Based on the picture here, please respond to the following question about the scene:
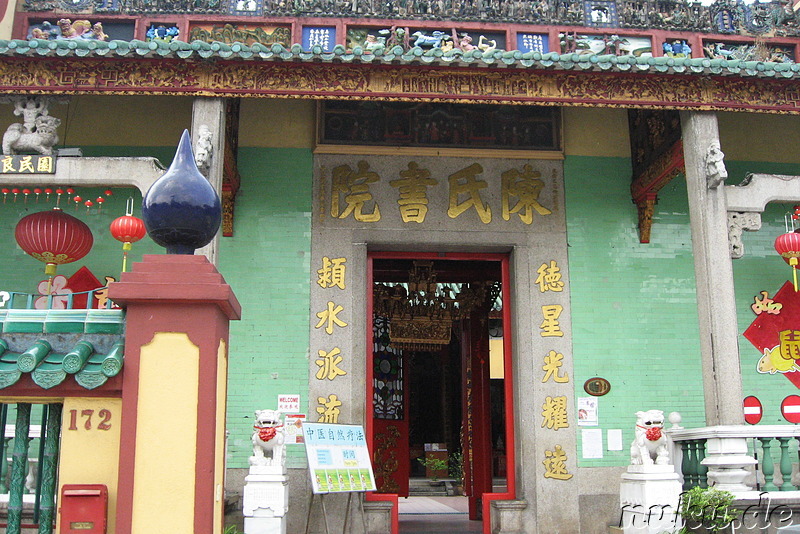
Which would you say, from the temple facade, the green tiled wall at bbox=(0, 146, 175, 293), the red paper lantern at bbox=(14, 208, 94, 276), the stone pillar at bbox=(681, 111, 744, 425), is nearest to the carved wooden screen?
the temple facade

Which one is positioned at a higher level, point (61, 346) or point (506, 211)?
point (506, 211)

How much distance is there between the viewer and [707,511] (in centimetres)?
681

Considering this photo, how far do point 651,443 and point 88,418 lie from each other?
543cm

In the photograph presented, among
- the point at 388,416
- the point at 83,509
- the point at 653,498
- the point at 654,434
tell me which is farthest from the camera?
the point at 388,416

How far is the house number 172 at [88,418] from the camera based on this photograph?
11.4 ft

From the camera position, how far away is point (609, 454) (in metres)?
9.17

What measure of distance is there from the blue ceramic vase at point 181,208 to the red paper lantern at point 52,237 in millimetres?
5241

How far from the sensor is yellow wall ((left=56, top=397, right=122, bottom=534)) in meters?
3.45

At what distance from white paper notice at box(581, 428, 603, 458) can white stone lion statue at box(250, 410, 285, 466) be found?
3.64 metres

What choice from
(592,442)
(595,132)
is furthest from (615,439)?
(595,132)

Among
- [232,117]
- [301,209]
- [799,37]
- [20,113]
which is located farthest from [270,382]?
[799,37]

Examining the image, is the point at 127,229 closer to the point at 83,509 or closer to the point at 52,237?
the point at 52,237

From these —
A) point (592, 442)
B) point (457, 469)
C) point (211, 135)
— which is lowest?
point (457, 469)

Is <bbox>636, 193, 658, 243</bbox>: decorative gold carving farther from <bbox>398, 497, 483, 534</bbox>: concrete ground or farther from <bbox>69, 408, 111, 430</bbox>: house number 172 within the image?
<bbox>69, 408, 111, 430</bbox>: house number 172
